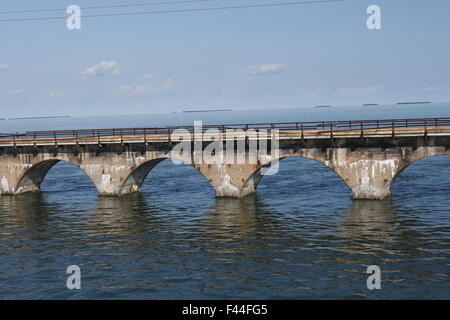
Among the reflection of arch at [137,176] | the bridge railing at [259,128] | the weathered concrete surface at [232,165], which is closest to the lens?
the bridge railing at [259,128]

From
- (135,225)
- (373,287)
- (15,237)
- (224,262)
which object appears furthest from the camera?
(135,225)

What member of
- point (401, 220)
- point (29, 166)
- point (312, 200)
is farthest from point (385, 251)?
point (29, 166)

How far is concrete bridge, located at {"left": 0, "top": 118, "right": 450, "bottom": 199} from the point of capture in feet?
124

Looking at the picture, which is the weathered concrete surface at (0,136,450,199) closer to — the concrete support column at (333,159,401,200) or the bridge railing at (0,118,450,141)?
the concrete support column at (333,159,401,200)

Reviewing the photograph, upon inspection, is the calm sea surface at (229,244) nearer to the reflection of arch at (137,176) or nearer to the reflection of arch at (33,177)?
the reflection of arch at (137,176)

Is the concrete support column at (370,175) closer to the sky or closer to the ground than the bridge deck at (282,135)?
closer to the ground

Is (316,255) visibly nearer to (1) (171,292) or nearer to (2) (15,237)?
(1) (171,292)

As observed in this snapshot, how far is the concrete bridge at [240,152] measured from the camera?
37656 mm

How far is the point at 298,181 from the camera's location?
2142 inches

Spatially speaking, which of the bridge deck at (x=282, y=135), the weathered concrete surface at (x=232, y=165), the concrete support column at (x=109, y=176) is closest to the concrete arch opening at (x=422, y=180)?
the weathered concrete surface at (x=232, y=165)

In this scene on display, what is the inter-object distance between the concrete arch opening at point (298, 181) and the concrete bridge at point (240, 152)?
8.77ft

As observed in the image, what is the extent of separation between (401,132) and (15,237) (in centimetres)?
3038
